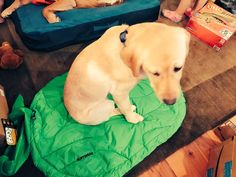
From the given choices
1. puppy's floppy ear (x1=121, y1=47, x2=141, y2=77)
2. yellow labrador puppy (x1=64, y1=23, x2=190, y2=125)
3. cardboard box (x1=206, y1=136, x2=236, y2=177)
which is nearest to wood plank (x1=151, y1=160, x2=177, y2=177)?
cardboard box (x1=206, y1=136, x2=236, y2=177)

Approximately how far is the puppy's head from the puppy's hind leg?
1.27 meters

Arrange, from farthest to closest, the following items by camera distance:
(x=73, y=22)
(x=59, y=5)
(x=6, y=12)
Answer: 1. (x=6, y=12)
2. (x=59, y=5)
3. (x=73, y=22)

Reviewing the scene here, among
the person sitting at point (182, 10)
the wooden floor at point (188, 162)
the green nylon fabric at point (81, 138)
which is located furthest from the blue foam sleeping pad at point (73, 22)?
the wooden floor at point (188, 162)

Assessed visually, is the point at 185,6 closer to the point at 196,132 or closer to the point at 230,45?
the point at 230,45

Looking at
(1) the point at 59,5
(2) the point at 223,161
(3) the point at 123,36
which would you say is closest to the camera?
(3) the point at 123,36

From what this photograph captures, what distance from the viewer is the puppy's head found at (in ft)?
3.46

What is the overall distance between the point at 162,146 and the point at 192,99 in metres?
0.51

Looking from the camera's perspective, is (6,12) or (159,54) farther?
(6,12)

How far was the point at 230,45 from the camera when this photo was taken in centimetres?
244

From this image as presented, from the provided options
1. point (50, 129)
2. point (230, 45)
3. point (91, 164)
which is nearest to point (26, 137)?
point (50, 129)

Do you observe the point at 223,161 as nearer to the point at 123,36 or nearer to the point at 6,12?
the point at 123,36

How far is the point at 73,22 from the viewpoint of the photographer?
216cm

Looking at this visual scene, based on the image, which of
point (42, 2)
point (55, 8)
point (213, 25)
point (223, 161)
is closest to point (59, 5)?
point (55, 8)

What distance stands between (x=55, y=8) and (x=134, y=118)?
127 cm
